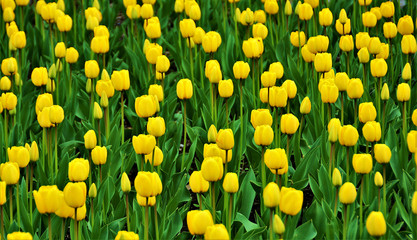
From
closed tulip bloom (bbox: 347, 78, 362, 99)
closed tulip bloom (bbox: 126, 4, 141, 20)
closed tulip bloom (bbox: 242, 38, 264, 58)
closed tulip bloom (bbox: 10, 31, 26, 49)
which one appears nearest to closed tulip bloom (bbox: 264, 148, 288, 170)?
closed tulip bloom (bbox: 347, 78, 362, 99)

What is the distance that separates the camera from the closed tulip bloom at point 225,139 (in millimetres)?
2988

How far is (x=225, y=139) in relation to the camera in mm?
3002

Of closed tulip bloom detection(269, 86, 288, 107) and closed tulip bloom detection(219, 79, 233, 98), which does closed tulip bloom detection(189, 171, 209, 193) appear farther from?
closed tulip bloom detection(219, 79, 233, 98)

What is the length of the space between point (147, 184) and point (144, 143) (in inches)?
17.4

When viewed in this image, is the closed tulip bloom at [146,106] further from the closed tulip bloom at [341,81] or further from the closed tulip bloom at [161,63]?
the closed tulip bloom at [341,81]

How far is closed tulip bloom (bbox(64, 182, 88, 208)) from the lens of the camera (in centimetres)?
259

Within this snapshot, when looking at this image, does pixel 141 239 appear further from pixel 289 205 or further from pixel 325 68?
pixel 325 68

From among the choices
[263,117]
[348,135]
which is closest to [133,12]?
[263,117]

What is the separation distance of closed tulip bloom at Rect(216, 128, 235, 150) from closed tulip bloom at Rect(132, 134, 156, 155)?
0.29m

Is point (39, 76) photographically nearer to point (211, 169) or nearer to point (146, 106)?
point (146, 106)

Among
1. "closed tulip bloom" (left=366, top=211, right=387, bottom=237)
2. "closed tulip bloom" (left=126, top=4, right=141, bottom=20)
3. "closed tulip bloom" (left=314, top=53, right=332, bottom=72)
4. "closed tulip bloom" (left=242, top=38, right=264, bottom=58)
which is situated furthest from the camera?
"closed tulip bloom" (left=126, top=4, right=141, bottom=20)

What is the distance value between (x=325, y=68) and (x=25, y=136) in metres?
1.78

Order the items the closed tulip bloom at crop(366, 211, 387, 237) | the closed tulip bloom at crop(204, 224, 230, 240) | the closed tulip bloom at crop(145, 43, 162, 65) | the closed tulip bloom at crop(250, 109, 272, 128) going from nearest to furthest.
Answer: the closed tulip bloom at crop(204, 224, 230, 240), the closed tulip bloom at crop(366, 211, 387, 237), the closed tulip bloom at crop(250, 109, 272, 128), the closed tulip bloom at crop(145, 43, 162, 65)

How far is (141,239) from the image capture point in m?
3.04
